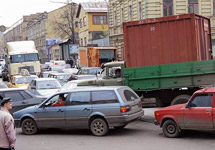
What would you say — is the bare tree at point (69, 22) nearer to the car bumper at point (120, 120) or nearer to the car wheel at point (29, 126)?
the car wheel at point (29, 126)

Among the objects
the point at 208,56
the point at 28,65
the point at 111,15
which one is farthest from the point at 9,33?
the point at 208,56

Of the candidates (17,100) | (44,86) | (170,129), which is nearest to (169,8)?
(44,86)

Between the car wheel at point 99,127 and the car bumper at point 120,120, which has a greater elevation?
the car bumper at point 120,120

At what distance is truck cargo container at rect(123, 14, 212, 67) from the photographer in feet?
44.6

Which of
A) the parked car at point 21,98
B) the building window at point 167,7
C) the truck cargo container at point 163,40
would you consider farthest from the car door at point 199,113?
the building window at point 167,7

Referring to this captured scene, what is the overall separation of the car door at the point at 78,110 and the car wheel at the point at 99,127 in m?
0.26

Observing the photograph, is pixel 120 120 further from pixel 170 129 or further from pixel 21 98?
pixel 21 98

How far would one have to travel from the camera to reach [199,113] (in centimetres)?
991

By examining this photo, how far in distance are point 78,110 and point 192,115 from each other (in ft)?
11.5

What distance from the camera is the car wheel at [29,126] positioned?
40.6ft

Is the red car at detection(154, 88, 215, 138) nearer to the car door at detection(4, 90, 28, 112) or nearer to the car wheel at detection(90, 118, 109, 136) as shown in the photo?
the car wheel at detection(90, 118, 109, 136)

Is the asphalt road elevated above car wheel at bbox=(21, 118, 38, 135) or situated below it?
below

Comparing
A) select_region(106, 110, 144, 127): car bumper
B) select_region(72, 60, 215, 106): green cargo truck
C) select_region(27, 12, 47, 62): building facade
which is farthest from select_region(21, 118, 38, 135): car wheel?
select_region(27, 12, 47, 62): building facade

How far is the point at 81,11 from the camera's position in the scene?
64500 mm
